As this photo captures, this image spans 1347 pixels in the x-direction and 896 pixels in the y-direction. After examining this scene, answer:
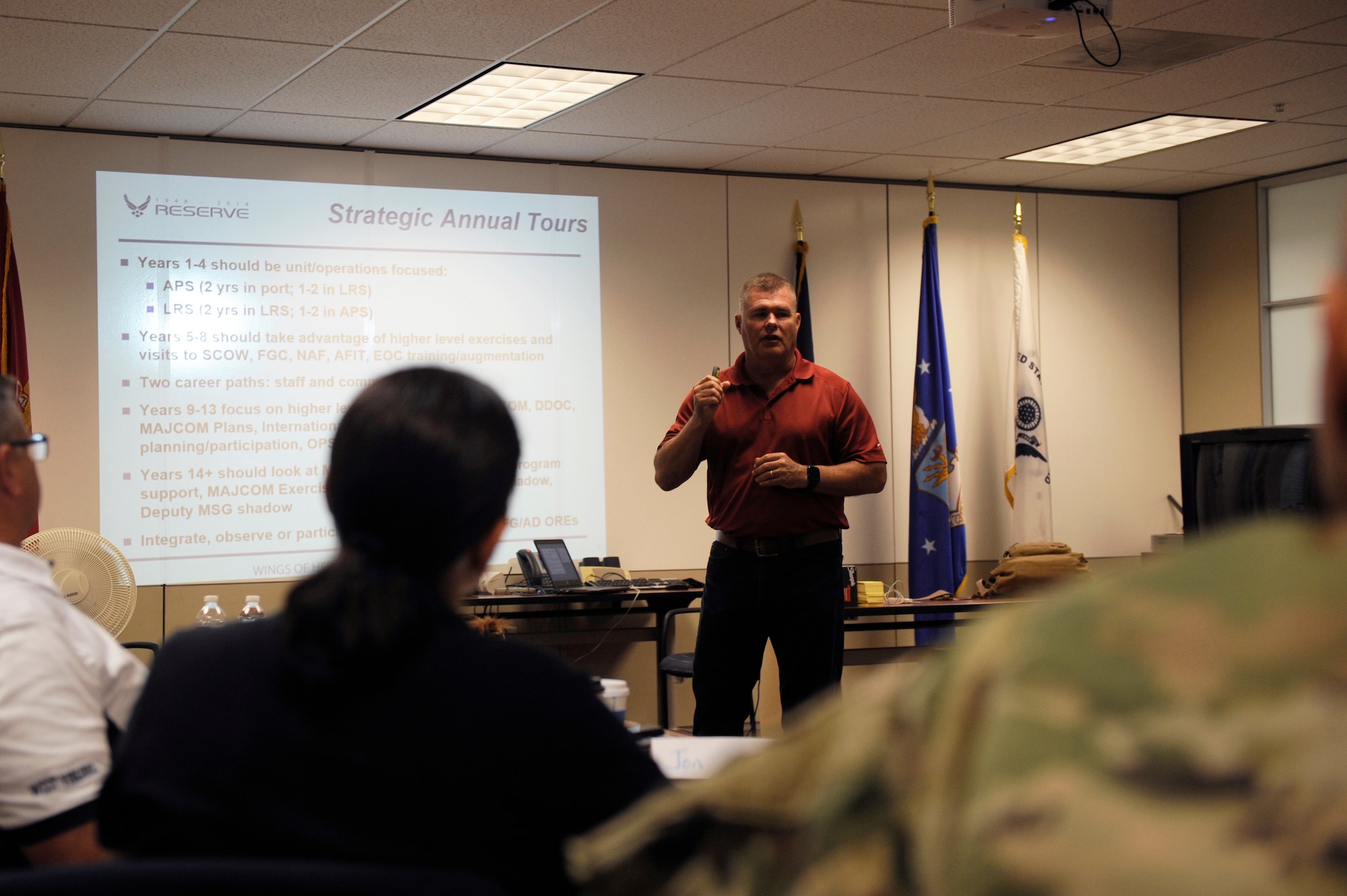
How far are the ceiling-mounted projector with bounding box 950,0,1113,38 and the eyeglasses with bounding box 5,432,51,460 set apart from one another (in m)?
2.94

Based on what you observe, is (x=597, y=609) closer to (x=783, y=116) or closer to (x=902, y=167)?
(x=783, y=116)

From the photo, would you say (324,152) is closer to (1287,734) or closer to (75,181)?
(75,181)

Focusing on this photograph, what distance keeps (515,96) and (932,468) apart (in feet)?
9.72

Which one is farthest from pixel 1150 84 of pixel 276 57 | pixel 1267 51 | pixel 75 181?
pixel 75 181

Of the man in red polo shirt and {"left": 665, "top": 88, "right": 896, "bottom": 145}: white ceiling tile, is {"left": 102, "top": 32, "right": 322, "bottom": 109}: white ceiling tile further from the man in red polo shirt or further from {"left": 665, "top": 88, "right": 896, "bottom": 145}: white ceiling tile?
the man in red polo shirt

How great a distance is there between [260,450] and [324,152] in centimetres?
144

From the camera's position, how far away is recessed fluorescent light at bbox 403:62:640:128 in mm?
4926

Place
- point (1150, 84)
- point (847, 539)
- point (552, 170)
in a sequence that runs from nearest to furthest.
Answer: point (1150, 84), point (552, 170), point (847, 539)

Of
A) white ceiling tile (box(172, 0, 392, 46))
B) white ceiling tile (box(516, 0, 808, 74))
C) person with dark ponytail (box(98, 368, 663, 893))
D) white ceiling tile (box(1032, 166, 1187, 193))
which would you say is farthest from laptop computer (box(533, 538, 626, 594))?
person with dark ponytail (box(98, 368, 663, 893))

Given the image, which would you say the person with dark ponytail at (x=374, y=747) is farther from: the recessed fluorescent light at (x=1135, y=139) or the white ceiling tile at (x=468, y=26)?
the recessed fluorescent light at (x=1135, y=139)

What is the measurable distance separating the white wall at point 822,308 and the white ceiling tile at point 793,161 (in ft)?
0.30

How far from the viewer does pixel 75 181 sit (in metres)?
5.38

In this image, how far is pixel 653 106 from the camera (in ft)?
17.5

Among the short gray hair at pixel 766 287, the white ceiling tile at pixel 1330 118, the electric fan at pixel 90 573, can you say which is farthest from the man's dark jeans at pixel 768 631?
the white ceiling tile at pixel 1330 118
